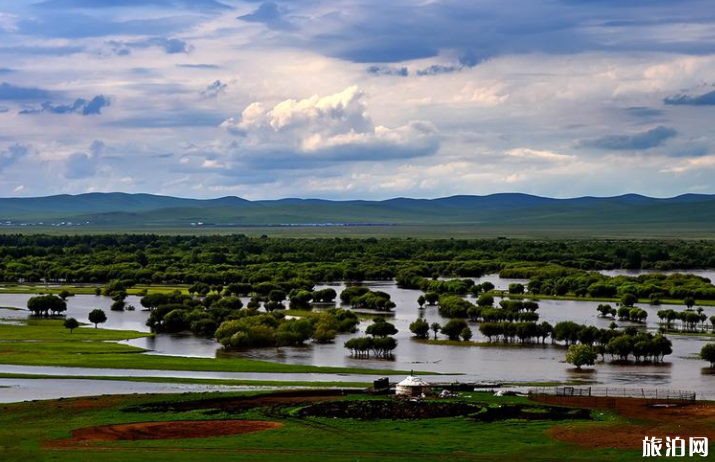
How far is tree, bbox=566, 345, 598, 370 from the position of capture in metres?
79.2

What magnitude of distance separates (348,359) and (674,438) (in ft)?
119

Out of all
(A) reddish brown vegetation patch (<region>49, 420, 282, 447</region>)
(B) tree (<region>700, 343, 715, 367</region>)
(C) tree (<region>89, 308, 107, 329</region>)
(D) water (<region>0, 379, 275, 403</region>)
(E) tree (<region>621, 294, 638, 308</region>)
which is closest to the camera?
(A) reddish brown vegetation patch (<region>49, 420, 282, 447</region>)

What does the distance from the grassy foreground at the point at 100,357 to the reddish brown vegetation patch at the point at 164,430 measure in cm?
2095

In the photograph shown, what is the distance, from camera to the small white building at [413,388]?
6394 cm

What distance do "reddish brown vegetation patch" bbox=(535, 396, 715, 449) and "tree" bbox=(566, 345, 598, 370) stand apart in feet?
49.9

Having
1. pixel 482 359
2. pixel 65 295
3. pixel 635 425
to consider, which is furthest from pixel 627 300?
pixel 635 425

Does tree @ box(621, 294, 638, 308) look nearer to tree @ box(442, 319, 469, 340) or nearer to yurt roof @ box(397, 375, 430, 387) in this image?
tree @ box(442, 319, 469, 340)

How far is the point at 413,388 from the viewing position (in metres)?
64.1

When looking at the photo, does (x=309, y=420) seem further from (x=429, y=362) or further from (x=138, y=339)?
(x=138, y=339)

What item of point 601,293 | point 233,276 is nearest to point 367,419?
point 601,293

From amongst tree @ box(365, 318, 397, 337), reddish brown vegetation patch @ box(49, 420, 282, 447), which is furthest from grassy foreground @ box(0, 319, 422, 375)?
reddish brown vegetation patch @ box(49, 420, 282, 447)

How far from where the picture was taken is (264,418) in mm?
58812

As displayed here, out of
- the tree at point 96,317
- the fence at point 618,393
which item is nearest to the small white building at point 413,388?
the fence at point 618,393

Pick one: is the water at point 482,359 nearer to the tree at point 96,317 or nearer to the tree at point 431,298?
the tree at point 96,317
